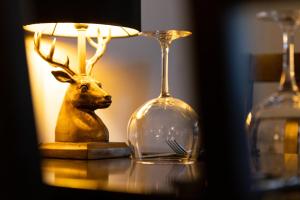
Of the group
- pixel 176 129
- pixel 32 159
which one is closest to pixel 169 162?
pixel 176 129

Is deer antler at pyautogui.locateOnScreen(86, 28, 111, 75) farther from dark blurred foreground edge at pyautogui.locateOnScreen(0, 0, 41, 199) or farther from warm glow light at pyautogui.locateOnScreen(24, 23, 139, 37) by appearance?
dark blurred foreground edge at pyautogui.locateOnScreen(0, 0, 41, 199)

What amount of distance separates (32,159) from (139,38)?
3.22 ft

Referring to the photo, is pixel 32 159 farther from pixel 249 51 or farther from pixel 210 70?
pixel 249 51

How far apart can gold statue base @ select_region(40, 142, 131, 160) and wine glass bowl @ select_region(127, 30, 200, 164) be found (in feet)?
0.27

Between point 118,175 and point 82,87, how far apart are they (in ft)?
1.39

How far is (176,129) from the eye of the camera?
116 cm

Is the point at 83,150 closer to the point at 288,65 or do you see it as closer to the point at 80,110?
the point at 80,110

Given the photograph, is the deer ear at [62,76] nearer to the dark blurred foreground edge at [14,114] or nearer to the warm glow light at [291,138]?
the warm glow light at [291,138]

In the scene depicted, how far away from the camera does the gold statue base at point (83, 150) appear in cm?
112

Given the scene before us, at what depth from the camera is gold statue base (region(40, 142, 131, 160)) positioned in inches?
44.3

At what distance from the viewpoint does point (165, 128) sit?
116 cm

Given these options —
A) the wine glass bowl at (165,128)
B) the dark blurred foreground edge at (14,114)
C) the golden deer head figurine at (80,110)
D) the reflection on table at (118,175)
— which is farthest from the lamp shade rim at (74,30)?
the dark blurred foreground edge at (14,114)

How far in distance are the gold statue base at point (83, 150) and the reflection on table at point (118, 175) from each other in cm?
3

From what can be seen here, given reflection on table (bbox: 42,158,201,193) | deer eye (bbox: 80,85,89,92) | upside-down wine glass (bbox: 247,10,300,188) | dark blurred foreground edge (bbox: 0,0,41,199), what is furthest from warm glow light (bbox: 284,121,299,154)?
deer eye (bbox: 80,85,89,92)
